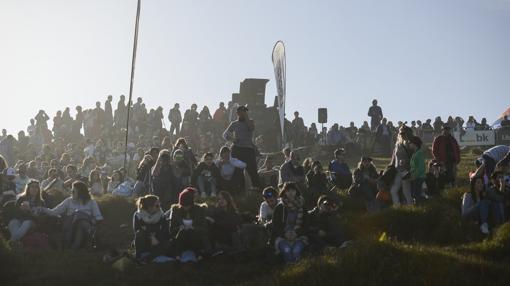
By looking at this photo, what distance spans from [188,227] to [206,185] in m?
4.58

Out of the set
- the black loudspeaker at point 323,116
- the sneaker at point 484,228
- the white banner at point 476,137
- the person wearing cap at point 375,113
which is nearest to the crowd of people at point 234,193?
the sneaker at point 484,228

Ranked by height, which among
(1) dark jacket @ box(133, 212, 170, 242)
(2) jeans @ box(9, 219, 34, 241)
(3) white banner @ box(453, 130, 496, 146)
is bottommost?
(2) jeans @ box(9, 219, 34, 241)

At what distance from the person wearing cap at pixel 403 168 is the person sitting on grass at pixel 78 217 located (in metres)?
6.63

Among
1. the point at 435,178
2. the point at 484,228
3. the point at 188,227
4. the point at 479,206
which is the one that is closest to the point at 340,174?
the point at 435,178

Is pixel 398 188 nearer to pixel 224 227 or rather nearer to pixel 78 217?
pixel 224 227

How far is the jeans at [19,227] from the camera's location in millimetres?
13906

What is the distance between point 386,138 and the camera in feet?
90.8

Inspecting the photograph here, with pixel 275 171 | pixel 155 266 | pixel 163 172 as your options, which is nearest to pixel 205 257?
pixel 155 266

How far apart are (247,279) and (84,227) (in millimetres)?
4210

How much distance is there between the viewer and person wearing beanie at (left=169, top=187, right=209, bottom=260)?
41.0 feet

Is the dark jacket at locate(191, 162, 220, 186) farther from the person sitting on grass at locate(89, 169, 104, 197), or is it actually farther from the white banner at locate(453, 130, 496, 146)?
the white banner at locate(453, 130, 496, 146)

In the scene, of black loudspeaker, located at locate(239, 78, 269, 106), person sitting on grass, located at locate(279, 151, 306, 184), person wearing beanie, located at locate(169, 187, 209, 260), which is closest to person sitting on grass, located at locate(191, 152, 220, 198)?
person sitting on grass, located at locate(279, 151, 306, 184)

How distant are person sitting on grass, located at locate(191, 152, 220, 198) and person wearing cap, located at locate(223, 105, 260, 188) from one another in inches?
23.8

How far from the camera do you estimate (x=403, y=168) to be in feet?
51.4
